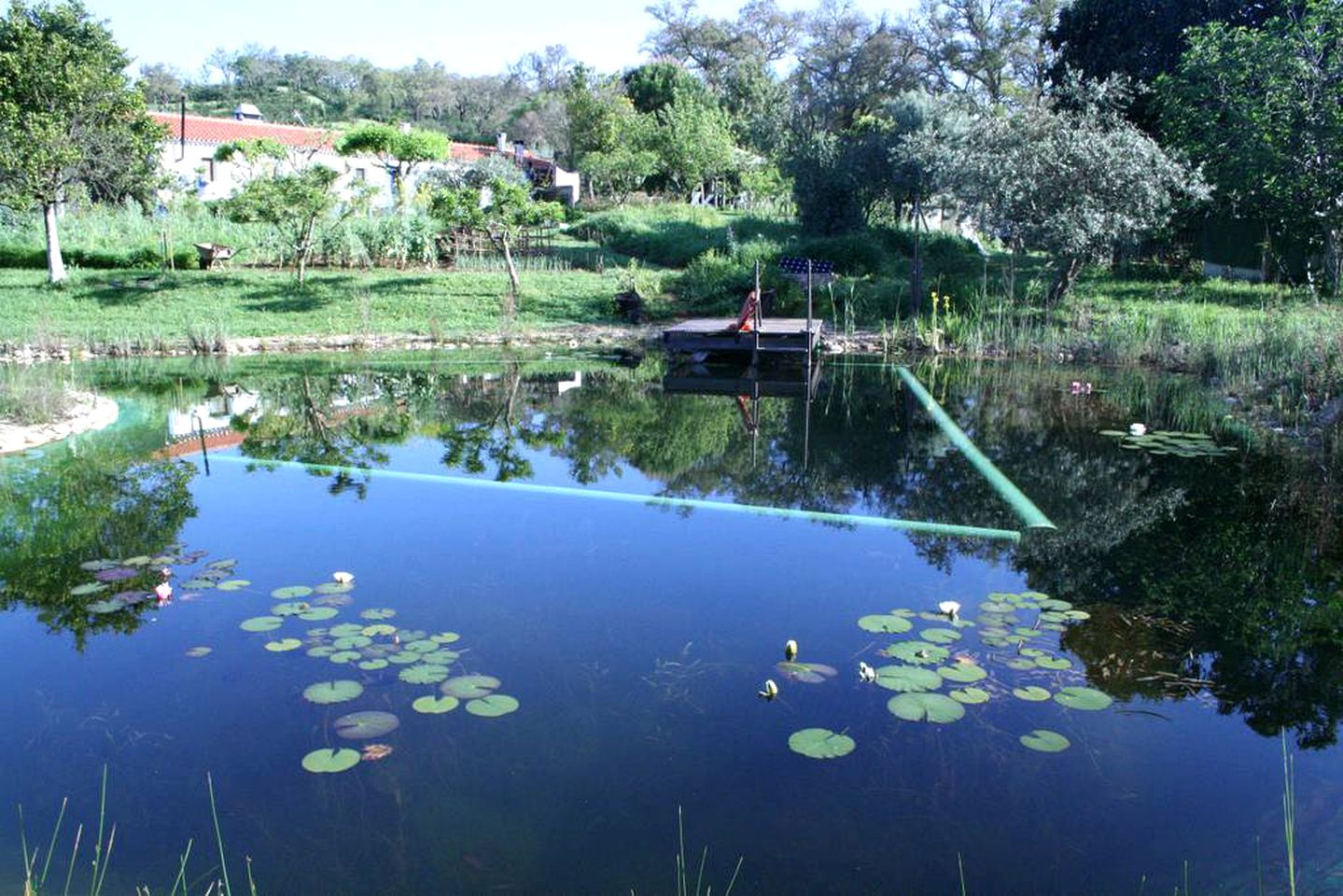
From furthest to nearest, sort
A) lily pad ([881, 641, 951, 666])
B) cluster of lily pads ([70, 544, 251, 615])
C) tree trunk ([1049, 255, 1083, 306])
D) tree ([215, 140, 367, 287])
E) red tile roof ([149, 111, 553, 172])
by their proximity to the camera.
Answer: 1. red tile roof ([149, 111, 553, 172])
2. tree ([215, 140, 367, 287])
3. tree trunk ([1049, 255, 1083, 306])
4. cluster of lily pads ([70, 544, 251, 615])
5. lily pad ([881, 641, 951, 666])

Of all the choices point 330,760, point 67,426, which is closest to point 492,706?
point 330,760

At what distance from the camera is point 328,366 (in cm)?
1170

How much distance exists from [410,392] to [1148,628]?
25.1ft

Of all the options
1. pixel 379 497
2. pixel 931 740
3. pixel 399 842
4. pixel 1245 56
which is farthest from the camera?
pixel 1245 56

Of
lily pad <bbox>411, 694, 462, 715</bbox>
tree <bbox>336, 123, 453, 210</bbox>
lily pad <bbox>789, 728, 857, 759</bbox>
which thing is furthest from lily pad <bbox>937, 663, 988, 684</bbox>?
tree <bbox>336, 123, 453, 210</bbox>

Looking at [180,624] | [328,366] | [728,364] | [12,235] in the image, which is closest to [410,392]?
[328,366]

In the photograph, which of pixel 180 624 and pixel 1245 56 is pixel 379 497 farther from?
pixel 1245 56

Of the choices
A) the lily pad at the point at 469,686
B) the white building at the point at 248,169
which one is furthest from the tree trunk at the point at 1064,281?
the white building at the point at 248,169

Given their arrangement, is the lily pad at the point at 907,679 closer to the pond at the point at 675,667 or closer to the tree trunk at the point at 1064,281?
the pond at the point at 675,667

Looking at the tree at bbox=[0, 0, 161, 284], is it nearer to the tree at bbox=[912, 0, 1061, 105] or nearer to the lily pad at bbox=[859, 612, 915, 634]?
the lily pad at bbox=[859, 612, 915, 634]

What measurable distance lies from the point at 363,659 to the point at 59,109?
14.6m

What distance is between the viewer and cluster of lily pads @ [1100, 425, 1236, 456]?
732 cm

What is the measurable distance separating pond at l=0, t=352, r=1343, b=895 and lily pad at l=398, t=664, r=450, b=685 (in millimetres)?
17

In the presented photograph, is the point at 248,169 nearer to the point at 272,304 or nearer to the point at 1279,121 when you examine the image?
the point at 272,304
